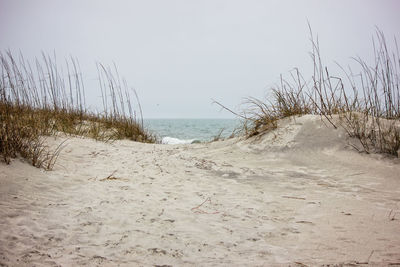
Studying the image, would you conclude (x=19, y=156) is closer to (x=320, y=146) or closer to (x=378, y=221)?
(x=378, y=221)

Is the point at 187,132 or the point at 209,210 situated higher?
the point at 187,132

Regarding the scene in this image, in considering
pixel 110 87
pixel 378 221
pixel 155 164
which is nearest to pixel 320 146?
pixel 378 221

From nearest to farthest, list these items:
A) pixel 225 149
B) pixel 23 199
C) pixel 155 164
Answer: pixel 23 199 → pixel 155 164 → pixel 225 149

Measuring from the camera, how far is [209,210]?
5.11ft

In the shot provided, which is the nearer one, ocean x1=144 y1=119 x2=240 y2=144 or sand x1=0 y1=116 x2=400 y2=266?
sand x1=0 y1=116 x2=400 y2=266

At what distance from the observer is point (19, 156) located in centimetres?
203

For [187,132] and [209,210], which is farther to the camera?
[187,132]

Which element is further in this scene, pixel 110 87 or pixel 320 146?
pixel 110 87

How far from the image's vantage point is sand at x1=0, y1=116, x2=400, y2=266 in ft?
3.56

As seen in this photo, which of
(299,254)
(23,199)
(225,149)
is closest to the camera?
(299,254)

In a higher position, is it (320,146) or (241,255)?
(320,146)

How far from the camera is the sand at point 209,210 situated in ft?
3.56

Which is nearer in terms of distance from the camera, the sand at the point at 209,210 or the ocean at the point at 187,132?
the sand at the point at 209,210

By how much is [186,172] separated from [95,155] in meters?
1.17
